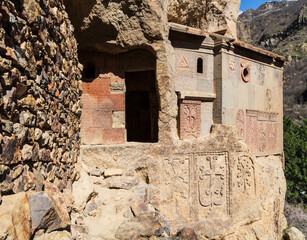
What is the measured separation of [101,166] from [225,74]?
11.3 feet

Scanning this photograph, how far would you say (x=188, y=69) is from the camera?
6129mm

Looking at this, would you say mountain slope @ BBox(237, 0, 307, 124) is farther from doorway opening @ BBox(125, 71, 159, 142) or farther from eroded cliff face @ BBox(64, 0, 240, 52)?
eroded cliff face @ BBox(64, 0, 240, 52)

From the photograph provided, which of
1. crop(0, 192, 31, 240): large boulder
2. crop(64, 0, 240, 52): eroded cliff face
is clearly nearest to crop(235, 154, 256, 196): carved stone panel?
crop(64, 0, 240, 52): eroded cliff face

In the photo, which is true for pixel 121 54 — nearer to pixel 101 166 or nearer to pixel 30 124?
A: pixel 101 166

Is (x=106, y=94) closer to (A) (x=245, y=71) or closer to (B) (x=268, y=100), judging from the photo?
(A) (x=245, y=71)

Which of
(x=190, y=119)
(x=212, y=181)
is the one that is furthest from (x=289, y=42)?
(x=212, y=181)

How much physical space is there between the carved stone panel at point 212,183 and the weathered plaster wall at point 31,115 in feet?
10.3

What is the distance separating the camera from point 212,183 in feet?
18.3

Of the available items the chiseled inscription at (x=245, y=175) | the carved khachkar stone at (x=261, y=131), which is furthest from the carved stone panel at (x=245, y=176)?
the carved khachkar stone at (x=261, y=131)

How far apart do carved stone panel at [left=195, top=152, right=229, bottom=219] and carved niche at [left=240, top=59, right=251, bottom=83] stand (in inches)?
84.2

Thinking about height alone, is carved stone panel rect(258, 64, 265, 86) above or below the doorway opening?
above

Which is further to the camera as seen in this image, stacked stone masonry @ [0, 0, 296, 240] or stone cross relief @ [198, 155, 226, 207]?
stone cross relief @ [198, 155, 226, 207]

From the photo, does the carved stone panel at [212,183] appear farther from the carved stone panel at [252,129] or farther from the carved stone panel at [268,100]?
the carved stone panel at [268,100]

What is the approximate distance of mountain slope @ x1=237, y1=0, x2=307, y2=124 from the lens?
24689 millimetres
